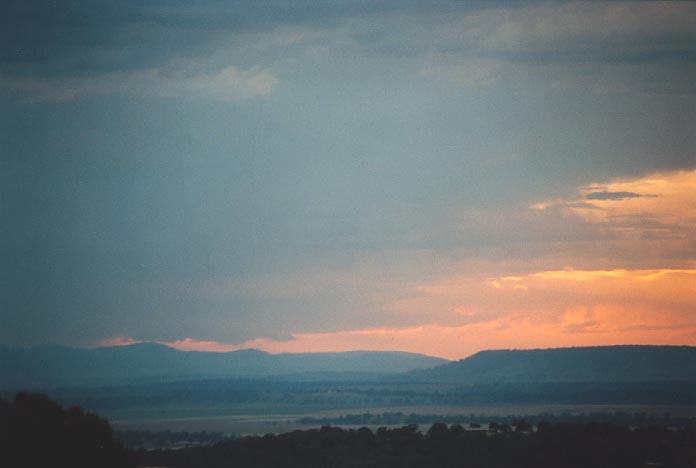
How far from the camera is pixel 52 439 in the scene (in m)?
55.8

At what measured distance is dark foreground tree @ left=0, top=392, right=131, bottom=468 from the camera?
177ft

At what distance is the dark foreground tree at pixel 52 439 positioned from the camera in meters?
53.9

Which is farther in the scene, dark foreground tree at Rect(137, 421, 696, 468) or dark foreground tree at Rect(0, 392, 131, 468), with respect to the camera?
dark foreground tree at Rect(137, 421, 696, 468)

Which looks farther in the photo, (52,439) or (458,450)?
(458,450)

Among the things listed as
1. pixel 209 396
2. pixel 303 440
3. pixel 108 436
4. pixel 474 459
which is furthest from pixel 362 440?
pixel 209 396

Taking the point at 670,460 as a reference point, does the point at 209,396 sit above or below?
above

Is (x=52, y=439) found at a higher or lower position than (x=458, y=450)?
higher

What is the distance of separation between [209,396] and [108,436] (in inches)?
5564

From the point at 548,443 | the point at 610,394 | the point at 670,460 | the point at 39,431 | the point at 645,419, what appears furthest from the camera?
the point at 610,394

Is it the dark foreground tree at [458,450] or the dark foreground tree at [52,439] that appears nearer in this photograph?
the dark foreground tree at [52,439]

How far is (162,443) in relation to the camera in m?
115

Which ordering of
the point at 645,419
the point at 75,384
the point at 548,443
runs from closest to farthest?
the point at 548,443, the point at 645,419, the point at 75,384

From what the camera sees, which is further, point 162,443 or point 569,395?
point 569,395

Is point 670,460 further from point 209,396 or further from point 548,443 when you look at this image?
point 209,396
